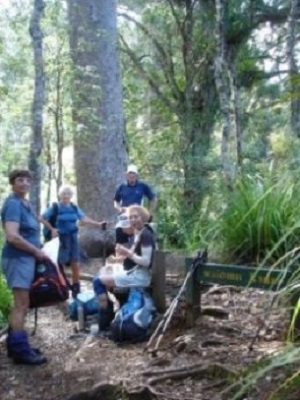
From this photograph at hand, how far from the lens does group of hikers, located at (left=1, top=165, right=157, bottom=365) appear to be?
5.12 meters

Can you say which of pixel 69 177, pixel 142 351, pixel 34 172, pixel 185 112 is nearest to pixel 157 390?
pixel 142 351

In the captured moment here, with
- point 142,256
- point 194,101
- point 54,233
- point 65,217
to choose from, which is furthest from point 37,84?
point 194,101

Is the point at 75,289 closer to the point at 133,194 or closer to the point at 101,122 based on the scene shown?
the point at 133,194

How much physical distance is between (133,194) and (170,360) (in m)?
4.24

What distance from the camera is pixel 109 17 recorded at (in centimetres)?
1052

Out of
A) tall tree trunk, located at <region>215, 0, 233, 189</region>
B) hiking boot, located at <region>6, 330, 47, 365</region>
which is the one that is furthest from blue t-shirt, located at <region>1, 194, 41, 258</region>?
tall tree trunk, located at <region>215, 0, 233, 189</region>

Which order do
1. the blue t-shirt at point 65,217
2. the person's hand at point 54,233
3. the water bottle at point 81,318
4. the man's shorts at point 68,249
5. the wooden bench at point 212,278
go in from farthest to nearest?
1. the man's shorts at point 68,249
2. the blue t-shirt at point 65,217
3. the person's hand at point 54,233
4. the water bottle at point 81,318
5. the wooden bench at point 212,278

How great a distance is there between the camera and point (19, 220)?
5090 mm

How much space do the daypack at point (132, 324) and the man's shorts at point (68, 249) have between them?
2197 mm

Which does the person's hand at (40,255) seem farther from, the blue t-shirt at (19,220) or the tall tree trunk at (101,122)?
the tall tree trunk at (101,122)

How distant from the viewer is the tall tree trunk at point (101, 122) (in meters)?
10.3

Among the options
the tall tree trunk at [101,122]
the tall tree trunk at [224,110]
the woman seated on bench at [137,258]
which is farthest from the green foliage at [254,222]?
the tall tree trunk at [101,122]

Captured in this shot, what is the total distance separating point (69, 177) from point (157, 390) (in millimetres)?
14922

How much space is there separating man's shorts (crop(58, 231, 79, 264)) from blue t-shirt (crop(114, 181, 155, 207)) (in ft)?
3.66
